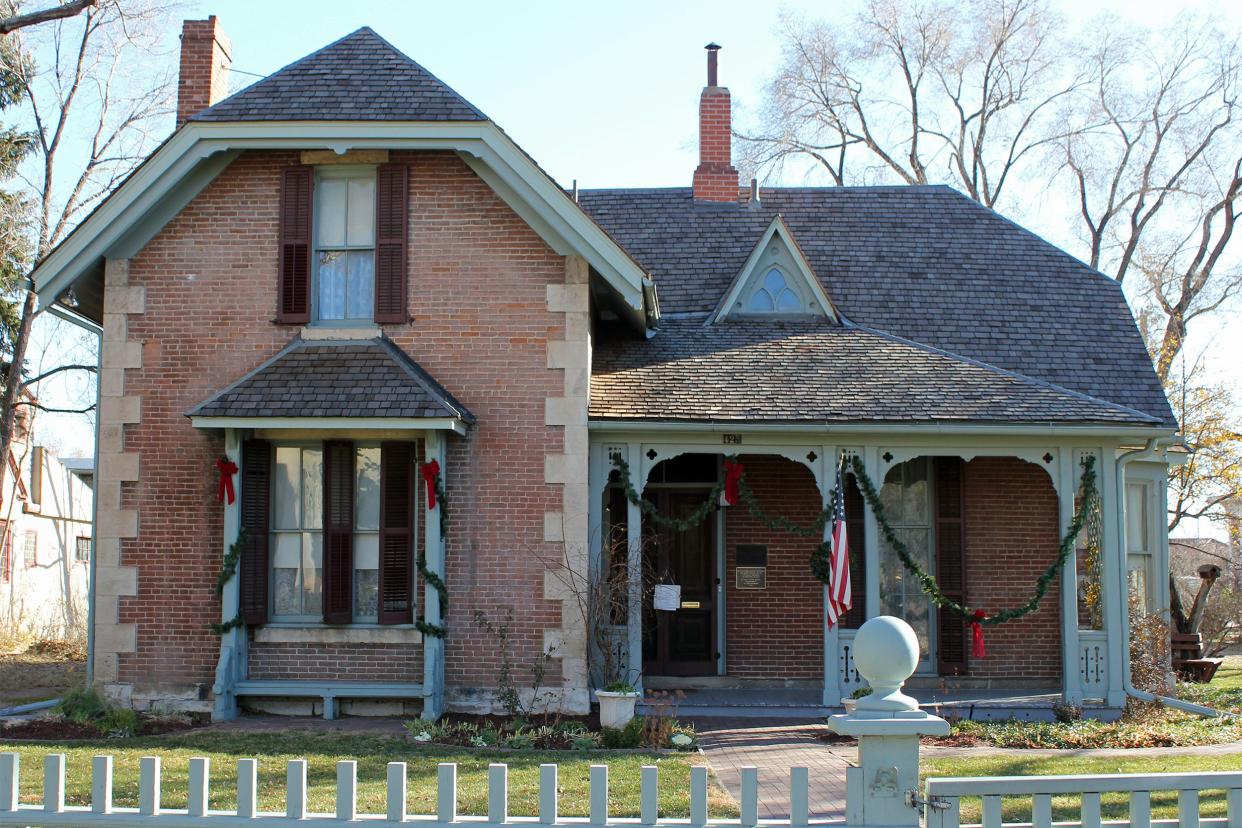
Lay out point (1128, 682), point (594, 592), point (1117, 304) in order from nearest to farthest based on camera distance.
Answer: point (594, 592) → point (1128, 682) → point (1117, 304)

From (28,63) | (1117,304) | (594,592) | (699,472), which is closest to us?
(594,592)

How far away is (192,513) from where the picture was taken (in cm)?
1408

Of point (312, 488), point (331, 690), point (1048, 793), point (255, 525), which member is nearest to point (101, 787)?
point (1048, 793)

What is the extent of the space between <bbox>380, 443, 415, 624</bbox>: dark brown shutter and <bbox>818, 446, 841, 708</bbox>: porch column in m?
4.57

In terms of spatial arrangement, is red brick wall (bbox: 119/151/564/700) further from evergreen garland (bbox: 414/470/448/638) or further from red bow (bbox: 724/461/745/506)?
red bow (bbox: 724/461/745/506)

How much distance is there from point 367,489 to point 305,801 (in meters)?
9.31

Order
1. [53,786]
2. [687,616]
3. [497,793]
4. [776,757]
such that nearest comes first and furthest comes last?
[497,793] → [53,786] → [776,757] → [687,616]

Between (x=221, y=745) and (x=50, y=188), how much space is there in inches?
739

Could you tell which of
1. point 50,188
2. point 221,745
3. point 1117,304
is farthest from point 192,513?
point 50,188

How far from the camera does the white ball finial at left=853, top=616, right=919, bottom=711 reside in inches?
196

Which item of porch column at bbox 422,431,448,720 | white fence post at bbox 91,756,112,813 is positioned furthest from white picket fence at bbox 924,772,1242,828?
porch column at bbox 422,431,448,720

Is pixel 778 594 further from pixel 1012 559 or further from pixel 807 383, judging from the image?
pixel 1012 559

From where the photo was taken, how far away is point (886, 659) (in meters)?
4.99

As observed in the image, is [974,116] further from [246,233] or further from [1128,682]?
[246,233]
